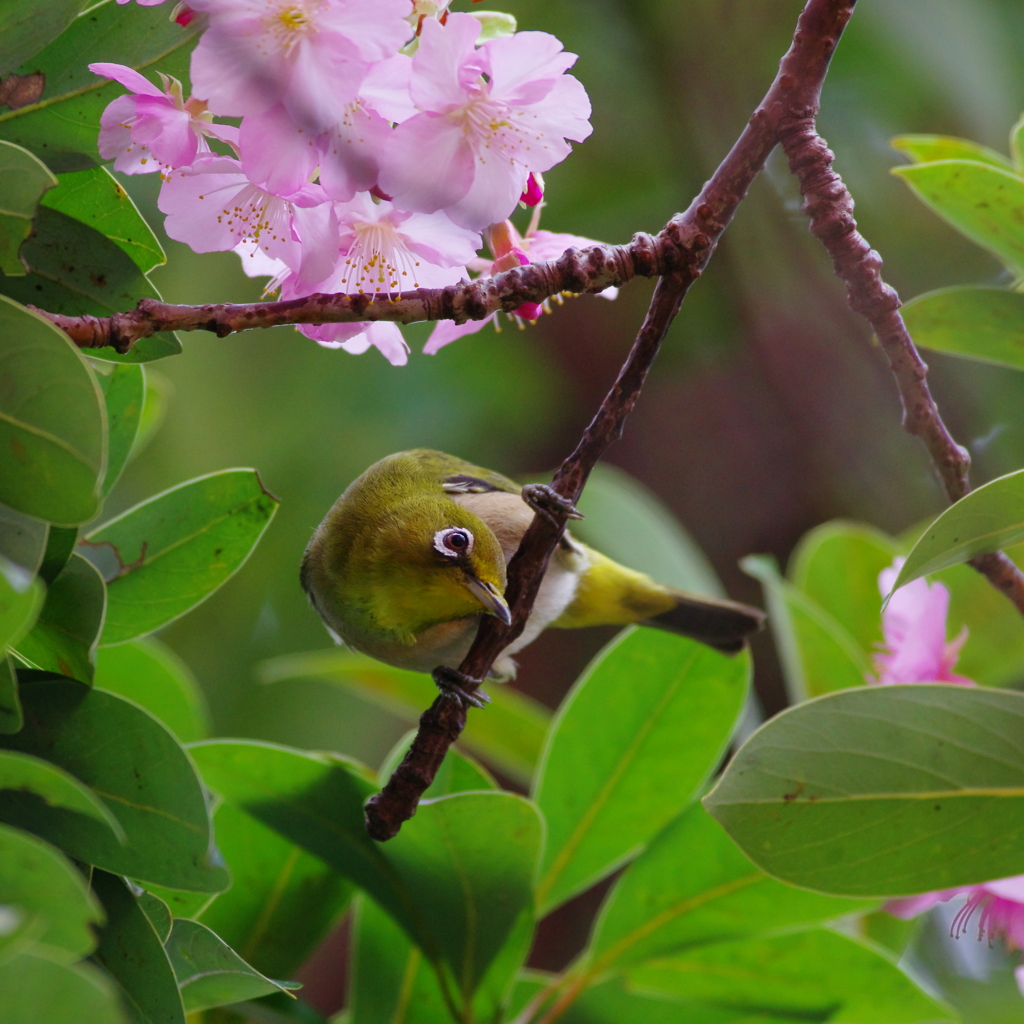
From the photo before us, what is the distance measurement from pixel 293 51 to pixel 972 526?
86 cm

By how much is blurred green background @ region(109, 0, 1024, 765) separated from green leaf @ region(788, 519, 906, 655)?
1.04m

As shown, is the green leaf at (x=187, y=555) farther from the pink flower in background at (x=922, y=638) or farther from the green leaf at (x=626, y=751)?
the pink flower in background at (x=922, y=638)

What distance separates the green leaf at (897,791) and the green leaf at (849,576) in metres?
1.18

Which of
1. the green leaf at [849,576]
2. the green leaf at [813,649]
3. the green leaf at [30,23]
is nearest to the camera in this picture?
the green leaf at [30,23]

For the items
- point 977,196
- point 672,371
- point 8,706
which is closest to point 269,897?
point 8,706

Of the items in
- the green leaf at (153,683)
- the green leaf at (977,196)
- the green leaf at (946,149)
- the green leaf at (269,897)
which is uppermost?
the green leaf at (946,149)

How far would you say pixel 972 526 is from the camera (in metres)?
1.09

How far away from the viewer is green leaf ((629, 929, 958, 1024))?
158 centimetres

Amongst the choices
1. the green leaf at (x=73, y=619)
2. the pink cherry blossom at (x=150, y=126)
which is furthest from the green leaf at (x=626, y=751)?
the pink cherry blossom at (x=150, y=126)

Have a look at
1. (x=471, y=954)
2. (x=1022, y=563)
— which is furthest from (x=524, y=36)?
(x=1022, y=563)

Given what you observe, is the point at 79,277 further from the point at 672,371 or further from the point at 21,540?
the point at 672,371

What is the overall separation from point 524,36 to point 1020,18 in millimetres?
4271

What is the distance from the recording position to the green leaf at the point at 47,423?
80 centimetres

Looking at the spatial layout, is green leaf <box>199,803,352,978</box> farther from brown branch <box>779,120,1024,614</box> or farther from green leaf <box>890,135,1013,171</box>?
green leaf <box>890,135,1013,171</box>
